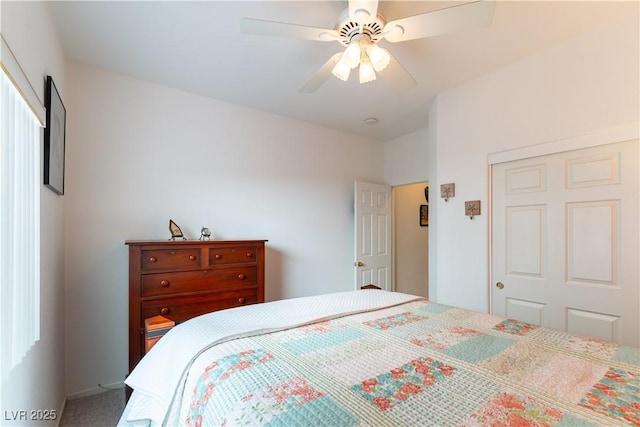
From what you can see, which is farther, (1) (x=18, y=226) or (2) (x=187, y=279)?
(2) (x=187, y=279)

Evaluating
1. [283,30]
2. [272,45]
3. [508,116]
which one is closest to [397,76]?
[283,30]

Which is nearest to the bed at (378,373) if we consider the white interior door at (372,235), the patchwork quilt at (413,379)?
the patchwork quilt at (413,379)

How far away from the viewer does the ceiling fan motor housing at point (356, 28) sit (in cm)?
154

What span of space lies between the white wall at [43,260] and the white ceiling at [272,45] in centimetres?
28

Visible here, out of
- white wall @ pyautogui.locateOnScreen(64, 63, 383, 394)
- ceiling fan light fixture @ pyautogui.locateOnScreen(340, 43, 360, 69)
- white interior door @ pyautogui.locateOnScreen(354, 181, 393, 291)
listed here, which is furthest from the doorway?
ceiling fan light fixture @ pyautogui.locateOnScreen(340, 43, 360, 69)

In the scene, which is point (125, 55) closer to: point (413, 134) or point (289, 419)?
point (289, 419)

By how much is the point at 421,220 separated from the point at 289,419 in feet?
14.9

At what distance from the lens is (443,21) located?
140cm

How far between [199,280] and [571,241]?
9.18 feet

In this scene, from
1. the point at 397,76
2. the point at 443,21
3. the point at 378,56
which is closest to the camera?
the point at 443,21

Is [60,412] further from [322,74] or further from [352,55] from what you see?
[352,55]

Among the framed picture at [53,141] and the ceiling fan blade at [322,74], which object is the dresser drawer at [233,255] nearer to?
the framed picture at [53,141]

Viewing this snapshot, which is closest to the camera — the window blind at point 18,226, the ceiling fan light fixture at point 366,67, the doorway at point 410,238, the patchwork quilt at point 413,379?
the patchwork quilt at point 413,379

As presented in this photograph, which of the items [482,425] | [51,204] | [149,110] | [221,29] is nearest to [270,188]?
[149,110]
